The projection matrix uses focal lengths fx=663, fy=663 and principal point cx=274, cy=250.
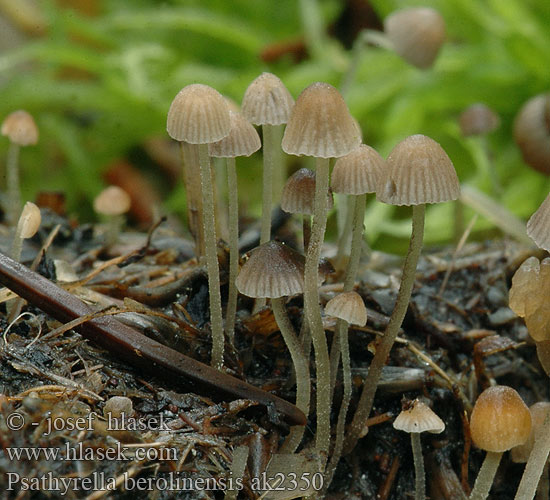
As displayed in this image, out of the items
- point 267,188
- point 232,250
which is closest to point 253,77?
point 267,188

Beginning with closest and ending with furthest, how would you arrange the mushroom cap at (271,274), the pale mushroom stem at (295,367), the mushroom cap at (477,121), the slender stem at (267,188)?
1. the mushroom cap at (271,274)
2. the pale mushroom stem at (295,367)
3. the slender stem at (267,188)
4. the mushroom cap at (477,121)

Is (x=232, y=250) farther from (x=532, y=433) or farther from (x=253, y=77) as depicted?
(x=253, y=77)

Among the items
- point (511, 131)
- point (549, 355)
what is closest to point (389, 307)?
point (549, 355)

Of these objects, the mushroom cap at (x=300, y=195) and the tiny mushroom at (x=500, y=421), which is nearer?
the tiny mushroom at (x=500, y=421)

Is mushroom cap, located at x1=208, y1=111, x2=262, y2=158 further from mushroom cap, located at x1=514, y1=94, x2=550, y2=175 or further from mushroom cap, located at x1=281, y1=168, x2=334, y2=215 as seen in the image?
mushroom cap, located at x1=514, y1=94, x2=550, y2=175

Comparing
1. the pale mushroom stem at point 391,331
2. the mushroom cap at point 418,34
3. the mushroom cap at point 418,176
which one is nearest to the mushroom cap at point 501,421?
the pale mushroom stem at point 391,331

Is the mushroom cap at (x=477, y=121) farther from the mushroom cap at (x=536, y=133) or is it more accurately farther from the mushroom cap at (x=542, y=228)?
the mushroom cap at (x=542, y=228)
